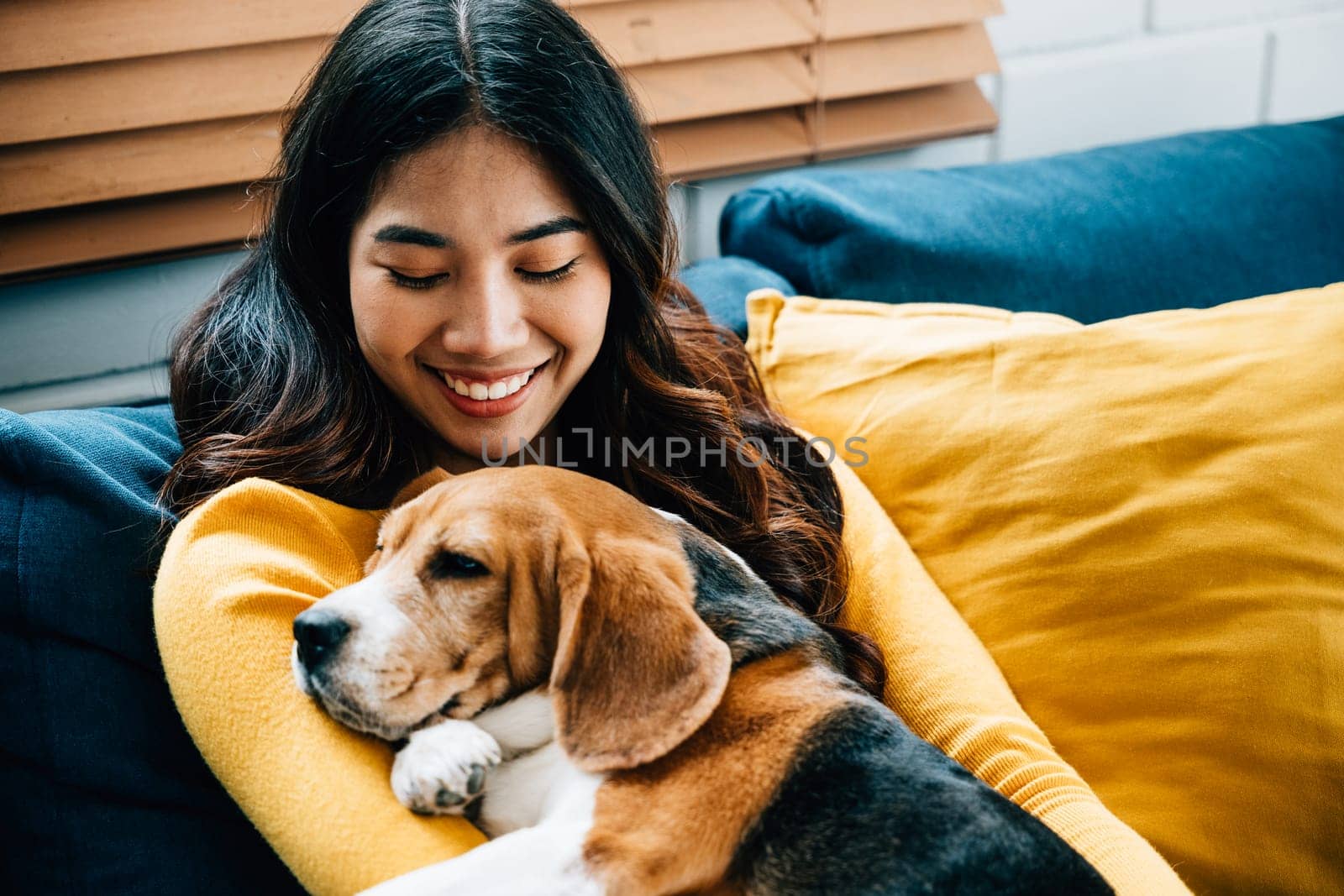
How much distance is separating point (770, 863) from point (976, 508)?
76 centimetres

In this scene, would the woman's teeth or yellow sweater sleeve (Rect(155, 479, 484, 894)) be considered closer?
yellow sweater sleeve (Rect(155, 479, 484, 894))

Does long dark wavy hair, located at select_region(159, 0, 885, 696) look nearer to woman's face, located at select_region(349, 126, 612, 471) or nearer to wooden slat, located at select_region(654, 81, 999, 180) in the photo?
woman's face, located at select_region(349, 126, 612, 471)

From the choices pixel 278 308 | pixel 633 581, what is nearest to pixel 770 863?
pixel 633 581

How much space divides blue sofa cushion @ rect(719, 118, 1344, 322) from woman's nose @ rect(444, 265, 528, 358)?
3.23 feet

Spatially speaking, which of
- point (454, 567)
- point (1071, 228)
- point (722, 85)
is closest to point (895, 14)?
point (722, 85)

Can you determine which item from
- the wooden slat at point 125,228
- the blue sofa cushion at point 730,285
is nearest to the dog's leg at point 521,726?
the blue sofa cushion at point 730,285

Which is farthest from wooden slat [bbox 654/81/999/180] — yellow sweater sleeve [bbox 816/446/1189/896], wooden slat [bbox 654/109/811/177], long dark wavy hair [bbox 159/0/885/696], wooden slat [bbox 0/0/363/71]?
yellow sweater sleeve [bbox 816/446/1189/896]

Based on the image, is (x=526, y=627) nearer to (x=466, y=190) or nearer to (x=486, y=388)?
(x=486, y=388)

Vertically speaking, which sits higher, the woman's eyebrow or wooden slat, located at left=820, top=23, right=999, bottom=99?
wooden slat, located at left=820, top=23, right=999, bottom=99

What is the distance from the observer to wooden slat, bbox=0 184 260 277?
1952mm

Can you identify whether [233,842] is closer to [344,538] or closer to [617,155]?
[344,538]

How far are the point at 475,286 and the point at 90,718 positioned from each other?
2.03 feet

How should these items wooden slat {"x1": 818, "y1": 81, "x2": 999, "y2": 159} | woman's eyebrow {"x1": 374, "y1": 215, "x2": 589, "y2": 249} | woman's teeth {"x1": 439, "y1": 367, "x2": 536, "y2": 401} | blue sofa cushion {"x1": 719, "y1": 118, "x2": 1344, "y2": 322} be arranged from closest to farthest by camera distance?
woman's eyebrow {"x1": 374, "y1": 215, "x2": 589, "y2": 249} → woman's teeth {"x1": 439, "y1": 367, "x2": 536, "y2": 401} → blue sofa cushion {"x1": 719, "y1": 118, "x2": 1344, "y2": 322} → wooden slat {"x1": 818, "y1": 81, "x2": 999, "y2": 159}

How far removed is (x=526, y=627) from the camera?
3.62 feet
